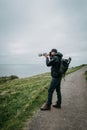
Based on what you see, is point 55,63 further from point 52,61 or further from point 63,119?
point 63,119

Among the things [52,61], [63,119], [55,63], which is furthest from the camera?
[55,63]

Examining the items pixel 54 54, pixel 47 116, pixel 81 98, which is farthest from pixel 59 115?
pixel 81 98

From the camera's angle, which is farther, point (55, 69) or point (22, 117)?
point (55, 69)

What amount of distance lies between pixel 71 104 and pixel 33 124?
3518 mm

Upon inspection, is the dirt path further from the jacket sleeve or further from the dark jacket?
the jacket sleeve

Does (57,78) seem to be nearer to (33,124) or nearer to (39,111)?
(39,111)

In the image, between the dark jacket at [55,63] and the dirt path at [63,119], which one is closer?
the dirt path at [63,119]

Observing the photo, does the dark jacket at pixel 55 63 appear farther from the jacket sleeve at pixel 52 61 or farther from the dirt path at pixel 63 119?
the dirt path at pixel 63 119

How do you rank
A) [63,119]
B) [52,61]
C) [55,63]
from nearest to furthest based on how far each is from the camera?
[63,119] → [52,61] → [55,63]

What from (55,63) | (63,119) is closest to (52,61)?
(55,63)

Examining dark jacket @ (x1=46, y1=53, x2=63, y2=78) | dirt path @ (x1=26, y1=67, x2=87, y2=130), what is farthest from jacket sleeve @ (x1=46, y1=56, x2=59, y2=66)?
dirt path @ (x1=26, y1=67, x2=87, y2=130)

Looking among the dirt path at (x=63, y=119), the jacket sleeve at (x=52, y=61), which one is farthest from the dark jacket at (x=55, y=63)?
the dirt path at (x=63, y=119)

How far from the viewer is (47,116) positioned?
8.35 meters

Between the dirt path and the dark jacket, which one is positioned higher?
the dark jacket
